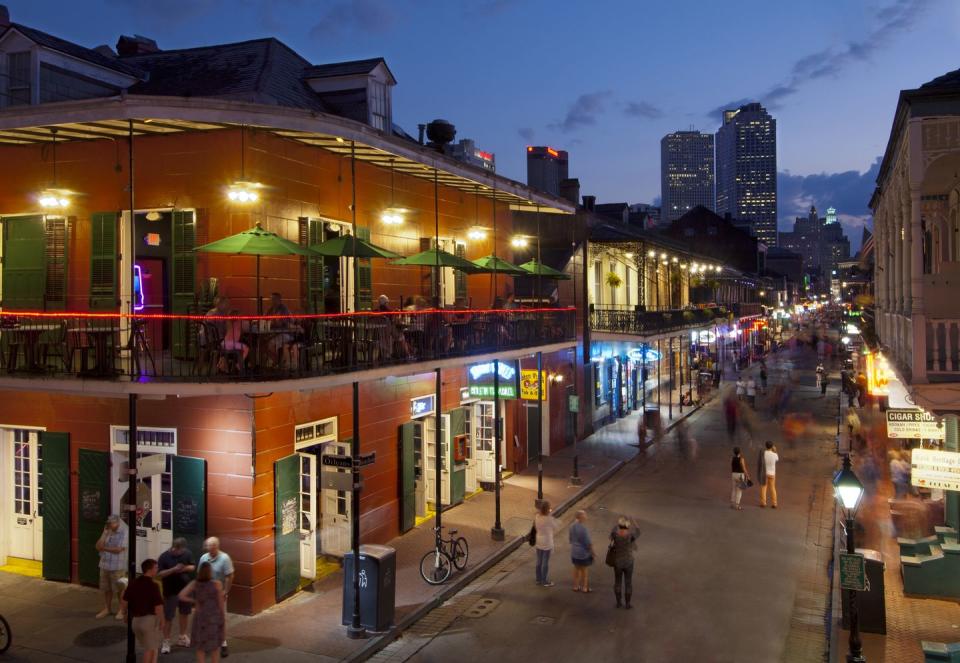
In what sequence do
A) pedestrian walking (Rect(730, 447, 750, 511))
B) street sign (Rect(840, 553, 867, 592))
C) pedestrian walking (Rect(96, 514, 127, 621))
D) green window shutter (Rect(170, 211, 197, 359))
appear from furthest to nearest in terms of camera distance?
pedestrian walking (Rect(730, 447, 750, 511)) < green window shutter (Rect(170, 211, 197, 359)) < pedestrian walking (Rect(96, 514, 127, 621)) < street sign (Rect(840, 553, 867, 592))

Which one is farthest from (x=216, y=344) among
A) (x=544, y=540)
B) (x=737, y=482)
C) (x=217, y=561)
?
(x=737, y=482)

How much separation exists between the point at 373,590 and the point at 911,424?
36.8 ft

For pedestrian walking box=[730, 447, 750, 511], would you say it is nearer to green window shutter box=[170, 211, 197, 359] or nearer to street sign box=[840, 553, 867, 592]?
street sign box=[840, 553, 867, 592]

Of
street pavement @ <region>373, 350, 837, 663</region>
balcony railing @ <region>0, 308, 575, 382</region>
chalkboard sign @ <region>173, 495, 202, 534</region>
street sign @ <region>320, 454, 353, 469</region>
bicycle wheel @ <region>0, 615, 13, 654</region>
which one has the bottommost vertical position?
street pavement @ <region>373, 350, 837, 663</region>

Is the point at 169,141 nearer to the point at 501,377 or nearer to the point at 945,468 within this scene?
the point at 501,377

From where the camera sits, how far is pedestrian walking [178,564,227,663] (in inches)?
363

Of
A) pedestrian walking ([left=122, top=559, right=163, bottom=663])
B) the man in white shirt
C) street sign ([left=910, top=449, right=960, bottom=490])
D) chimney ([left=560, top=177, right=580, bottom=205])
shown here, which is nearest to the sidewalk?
pedestrian walking ([left=122, top=559, right=163, bottom=663])

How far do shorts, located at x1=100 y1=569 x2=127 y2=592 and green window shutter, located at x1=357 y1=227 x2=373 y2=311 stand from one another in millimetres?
6663

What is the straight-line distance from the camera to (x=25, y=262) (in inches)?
535

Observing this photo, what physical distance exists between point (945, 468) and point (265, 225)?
1197 centimetres

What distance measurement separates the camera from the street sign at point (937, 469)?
473 inches

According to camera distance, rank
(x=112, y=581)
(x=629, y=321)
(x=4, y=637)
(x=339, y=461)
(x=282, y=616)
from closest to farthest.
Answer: (x=4, y=637), (x=112, y=581), (x=282, y=616), (x=339, y=461), (x=629, y=321)

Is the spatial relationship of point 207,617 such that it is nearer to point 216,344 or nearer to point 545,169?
point 216,344

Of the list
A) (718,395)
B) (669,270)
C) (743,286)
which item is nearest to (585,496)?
(669,270)
